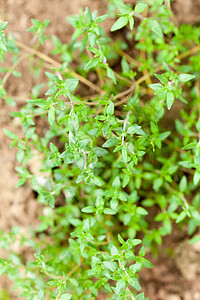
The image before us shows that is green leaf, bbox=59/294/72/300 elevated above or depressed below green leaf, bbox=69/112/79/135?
below

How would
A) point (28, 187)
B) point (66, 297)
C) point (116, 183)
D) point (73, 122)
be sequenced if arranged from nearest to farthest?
point (73, 122) < point (66, 297) < point (116, 183) < point (28, 187)

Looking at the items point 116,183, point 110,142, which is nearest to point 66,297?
point 116,183

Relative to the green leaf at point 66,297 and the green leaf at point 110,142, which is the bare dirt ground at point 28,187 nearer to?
the green leaf at point 66,297

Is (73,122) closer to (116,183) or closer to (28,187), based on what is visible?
(116,183)

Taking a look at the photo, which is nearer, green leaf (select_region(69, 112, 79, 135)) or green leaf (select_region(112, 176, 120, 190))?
green leaf (select_region(69, 112, 79, 135))

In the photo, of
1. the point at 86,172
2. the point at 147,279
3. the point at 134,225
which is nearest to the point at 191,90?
the point at 134,225

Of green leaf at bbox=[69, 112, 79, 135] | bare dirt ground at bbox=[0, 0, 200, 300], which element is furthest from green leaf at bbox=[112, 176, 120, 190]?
bare dirt ground at bbox=[0, 0, 200, 300]

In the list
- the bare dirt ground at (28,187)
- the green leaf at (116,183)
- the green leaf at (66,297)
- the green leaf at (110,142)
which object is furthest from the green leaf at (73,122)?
the bare dirt ground at (28,187)

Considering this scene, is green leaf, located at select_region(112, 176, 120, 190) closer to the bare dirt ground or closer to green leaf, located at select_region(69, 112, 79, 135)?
green leaf, located at select_region(69, 112, 79, 135)
